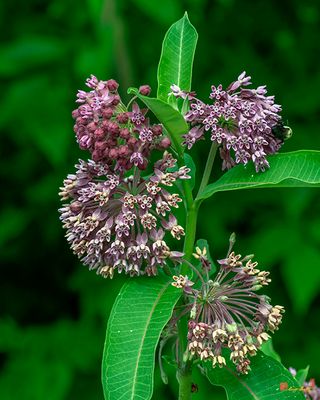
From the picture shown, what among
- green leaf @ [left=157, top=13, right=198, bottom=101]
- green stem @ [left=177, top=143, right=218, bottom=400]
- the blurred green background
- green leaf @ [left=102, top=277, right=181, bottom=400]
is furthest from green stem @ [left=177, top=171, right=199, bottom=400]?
the blurred green background

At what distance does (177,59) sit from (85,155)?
11.7ft

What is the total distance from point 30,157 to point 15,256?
0.80 meters

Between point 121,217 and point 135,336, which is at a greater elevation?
point 121,217

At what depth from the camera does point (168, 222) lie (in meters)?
2.16

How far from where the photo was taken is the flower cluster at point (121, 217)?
210 cm

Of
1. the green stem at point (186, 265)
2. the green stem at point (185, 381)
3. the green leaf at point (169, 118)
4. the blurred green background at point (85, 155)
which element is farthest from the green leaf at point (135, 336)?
the blurred green background at point (85, 155)

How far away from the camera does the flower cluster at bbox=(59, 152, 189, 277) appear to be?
210cm

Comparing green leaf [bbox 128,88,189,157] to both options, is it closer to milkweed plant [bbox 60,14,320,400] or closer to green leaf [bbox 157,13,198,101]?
milkweed plant [bbox 60,14,320,400]

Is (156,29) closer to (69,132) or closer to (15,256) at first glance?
(69,132)

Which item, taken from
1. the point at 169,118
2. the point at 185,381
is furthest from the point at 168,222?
the point at 185,381

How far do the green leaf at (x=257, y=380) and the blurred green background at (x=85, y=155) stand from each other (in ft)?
9.89

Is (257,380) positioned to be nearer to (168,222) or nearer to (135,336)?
(135,336)

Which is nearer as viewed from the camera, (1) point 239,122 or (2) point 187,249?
(1) point 239,122

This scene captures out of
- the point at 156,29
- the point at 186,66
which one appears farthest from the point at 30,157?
the point at 186,66
